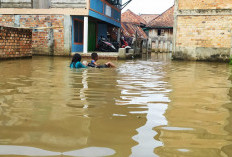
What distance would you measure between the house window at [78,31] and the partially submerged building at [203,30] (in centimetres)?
610

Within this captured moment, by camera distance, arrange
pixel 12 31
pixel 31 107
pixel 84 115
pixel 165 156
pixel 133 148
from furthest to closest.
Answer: pixel 12 31, pixel 31 107, pixel 84 115, pixel 133 148, pixel 165 156

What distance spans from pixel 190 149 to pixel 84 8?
13.2 meters

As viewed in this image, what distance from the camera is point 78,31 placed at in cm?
1644

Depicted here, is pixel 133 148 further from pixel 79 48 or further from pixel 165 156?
pixel 79 48

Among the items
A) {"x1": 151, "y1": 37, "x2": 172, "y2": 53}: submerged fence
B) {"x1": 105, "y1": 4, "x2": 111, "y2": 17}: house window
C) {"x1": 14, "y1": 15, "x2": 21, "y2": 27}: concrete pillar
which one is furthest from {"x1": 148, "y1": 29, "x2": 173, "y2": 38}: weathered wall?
{"x1": 14, "y1": 15, "x2": 21, "y2": 27}: concrete pillar

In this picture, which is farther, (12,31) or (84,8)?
(84,8)

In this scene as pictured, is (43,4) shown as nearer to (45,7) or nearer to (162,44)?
(45,7)

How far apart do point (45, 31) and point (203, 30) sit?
8.97 m

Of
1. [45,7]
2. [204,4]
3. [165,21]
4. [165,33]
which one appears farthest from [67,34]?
[165,21]

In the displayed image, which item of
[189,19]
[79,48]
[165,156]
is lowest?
[165,156]

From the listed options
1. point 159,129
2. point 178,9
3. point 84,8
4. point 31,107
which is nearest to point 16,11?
point 84,8

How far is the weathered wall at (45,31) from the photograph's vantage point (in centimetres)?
1487

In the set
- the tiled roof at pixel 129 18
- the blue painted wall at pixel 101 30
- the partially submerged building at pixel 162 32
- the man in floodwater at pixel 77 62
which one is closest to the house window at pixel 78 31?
the blue painted wall at pixel 101 30

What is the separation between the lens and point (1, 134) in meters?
2.15
